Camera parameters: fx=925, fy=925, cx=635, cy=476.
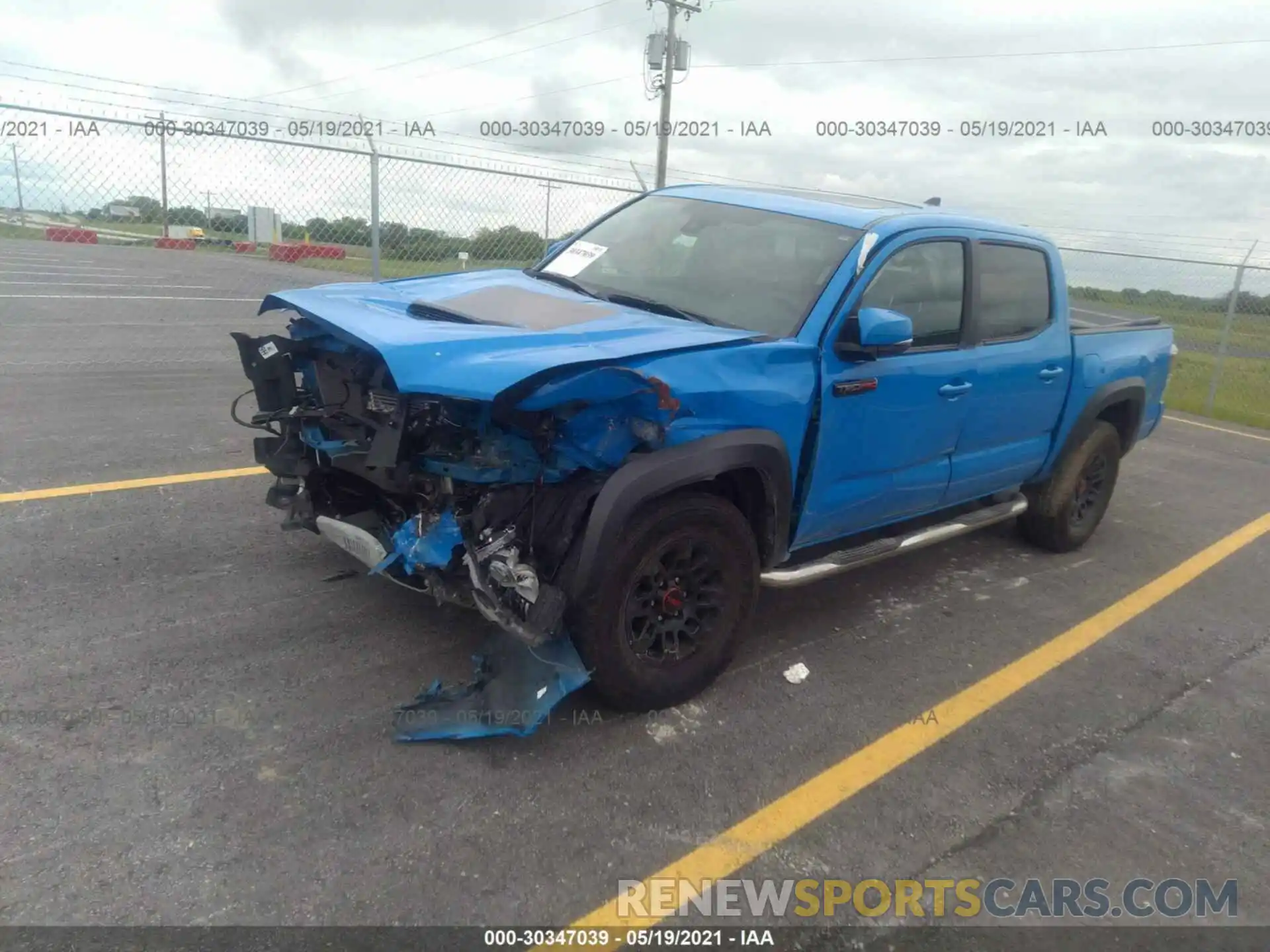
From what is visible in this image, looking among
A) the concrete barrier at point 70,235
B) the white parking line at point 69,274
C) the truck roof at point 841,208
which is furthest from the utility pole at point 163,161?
the white parking line at point 69,274

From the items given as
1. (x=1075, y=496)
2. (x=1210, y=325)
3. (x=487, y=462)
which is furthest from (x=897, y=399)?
(x=1210, y=325)

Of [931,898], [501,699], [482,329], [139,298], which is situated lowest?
[931,898]

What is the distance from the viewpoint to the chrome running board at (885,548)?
3773 millimetres

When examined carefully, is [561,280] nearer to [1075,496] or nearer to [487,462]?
[487,462]

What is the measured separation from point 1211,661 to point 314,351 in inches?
169

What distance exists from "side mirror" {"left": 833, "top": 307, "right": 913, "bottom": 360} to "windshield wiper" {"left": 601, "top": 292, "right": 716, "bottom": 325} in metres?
0.55

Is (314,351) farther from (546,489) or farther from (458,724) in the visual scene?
(458,724)

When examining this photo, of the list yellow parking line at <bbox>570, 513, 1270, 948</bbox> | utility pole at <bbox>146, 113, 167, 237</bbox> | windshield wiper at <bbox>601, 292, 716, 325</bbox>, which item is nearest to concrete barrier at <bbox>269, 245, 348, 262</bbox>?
utility pole at <bbox>146, 113, 167, 237</bbox>

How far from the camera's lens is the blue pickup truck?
10.0ft

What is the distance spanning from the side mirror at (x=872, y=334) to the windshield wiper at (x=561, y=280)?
1153mm

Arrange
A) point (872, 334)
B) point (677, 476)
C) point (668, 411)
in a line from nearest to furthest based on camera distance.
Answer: point (668, 411)
point (677, 476)
point (872, 334)

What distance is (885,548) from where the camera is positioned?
4.27 m

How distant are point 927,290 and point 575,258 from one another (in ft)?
5.59

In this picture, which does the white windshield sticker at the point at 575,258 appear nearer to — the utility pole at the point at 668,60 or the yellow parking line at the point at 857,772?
the yellow parking line at the point at 857,772
